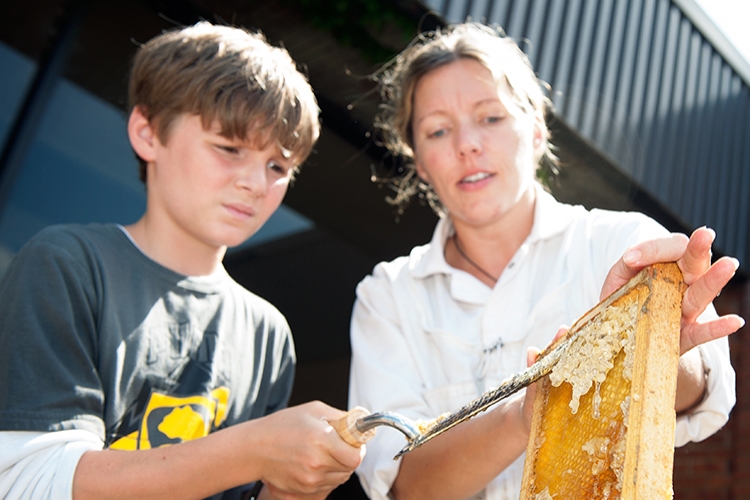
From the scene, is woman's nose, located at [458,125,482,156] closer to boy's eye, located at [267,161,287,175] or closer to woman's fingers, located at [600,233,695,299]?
boy's eye, located at [267,161,287,175]

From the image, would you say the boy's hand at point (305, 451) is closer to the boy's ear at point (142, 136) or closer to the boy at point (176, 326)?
the boy at point (176, 326)

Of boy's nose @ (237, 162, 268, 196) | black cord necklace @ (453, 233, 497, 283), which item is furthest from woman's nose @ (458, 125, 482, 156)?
boy's nose @ (237, 162, 268, 196)

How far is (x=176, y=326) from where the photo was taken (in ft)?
5.63

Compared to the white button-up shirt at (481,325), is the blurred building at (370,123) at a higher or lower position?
higher

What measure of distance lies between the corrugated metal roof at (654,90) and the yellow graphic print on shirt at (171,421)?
2105 millimetres

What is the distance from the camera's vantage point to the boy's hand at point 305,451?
4.20 feet

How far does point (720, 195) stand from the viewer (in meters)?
5.09

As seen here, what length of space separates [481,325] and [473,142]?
509mm

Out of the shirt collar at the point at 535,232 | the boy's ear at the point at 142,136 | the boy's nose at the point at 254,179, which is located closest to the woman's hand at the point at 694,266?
the shirt collar at the point at 535,232

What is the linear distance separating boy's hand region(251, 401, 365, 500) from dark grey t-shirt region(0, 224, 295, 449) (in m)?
0.37

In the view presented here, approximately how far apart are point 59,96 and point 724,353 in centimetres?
351

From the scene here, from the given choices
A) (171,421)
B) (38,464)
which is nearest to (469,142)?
(171,421)

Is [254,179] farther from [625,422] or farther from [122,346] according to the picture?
[625,422]

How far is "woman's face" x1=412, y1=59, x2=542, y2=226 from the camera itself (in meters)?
1.91
